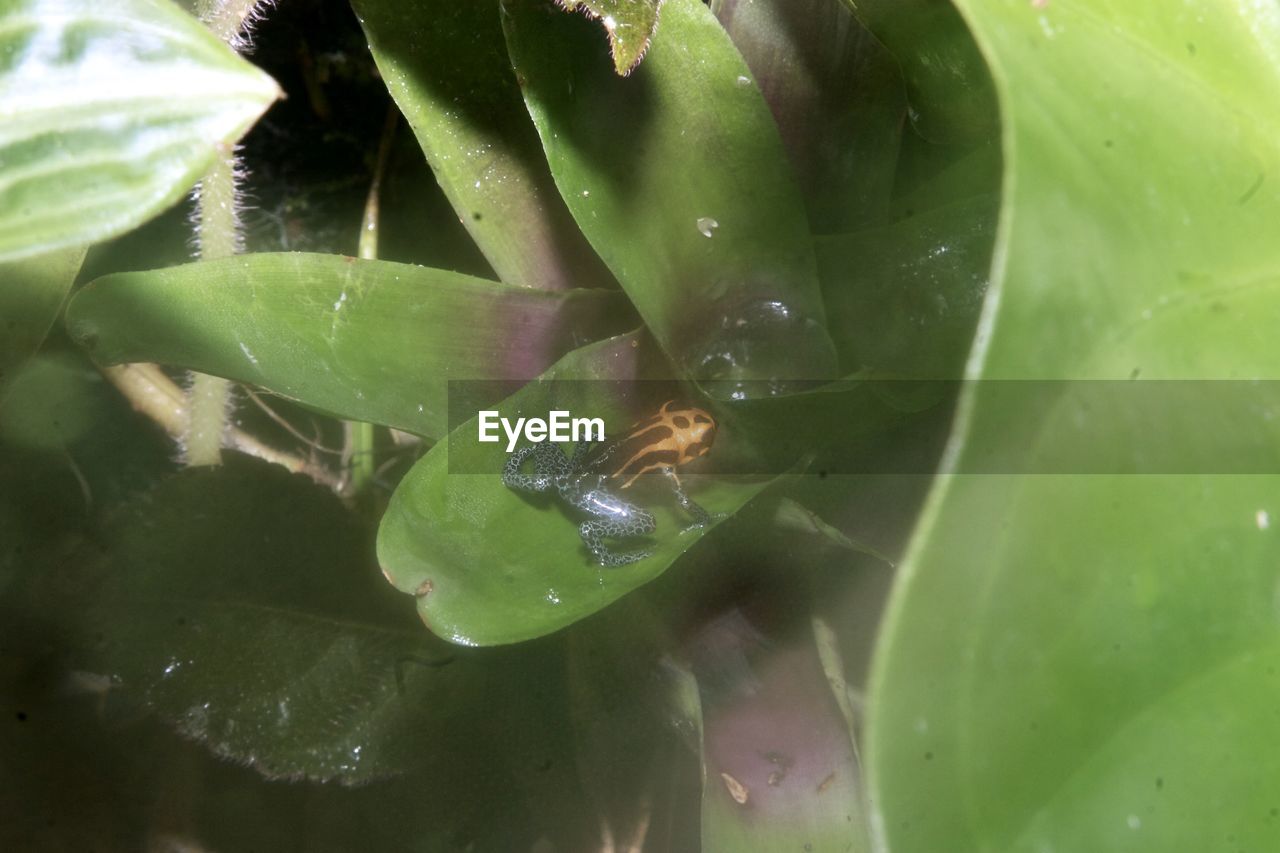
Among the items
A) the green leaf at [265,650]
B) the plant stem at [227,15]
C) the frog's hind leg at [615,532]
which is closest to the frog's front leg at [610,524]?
the frog's hind leg at [615,532]

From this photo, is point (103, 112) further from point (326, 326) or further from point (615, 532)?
point (615, 532)

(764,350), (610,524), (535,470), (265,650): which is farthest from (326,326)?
(265,650)

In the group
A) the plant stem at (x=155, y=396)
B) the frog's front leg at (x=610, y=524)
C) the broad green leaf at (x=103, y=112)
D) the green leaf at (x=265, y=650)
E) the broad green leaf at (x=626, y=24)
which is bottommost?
the green leaf at (x=265, y=650)

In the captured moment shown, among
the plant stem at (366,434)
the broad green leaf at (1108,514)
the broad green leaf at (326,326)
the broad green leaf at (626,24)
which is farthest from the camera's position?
the plant stem at (366,434)

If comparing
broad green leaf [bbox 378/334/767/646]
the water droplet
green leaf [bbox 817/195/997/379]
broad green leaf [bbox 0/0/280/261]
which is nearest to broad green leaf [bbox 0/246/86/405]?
broad green leaf [bbox 0/0/280/261]

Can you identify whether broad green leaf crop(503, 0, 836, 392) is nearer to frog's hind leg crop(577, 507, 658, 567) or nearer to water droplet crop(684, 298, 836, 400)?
water droplet crop(684, 298, 836, 400)

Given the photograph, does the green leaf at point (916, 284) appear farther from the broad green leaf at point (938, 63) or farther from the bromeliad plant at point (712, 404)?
the broad green leaf at point (938, 63)

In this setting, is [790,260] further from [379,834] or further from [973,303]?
[379,834]
